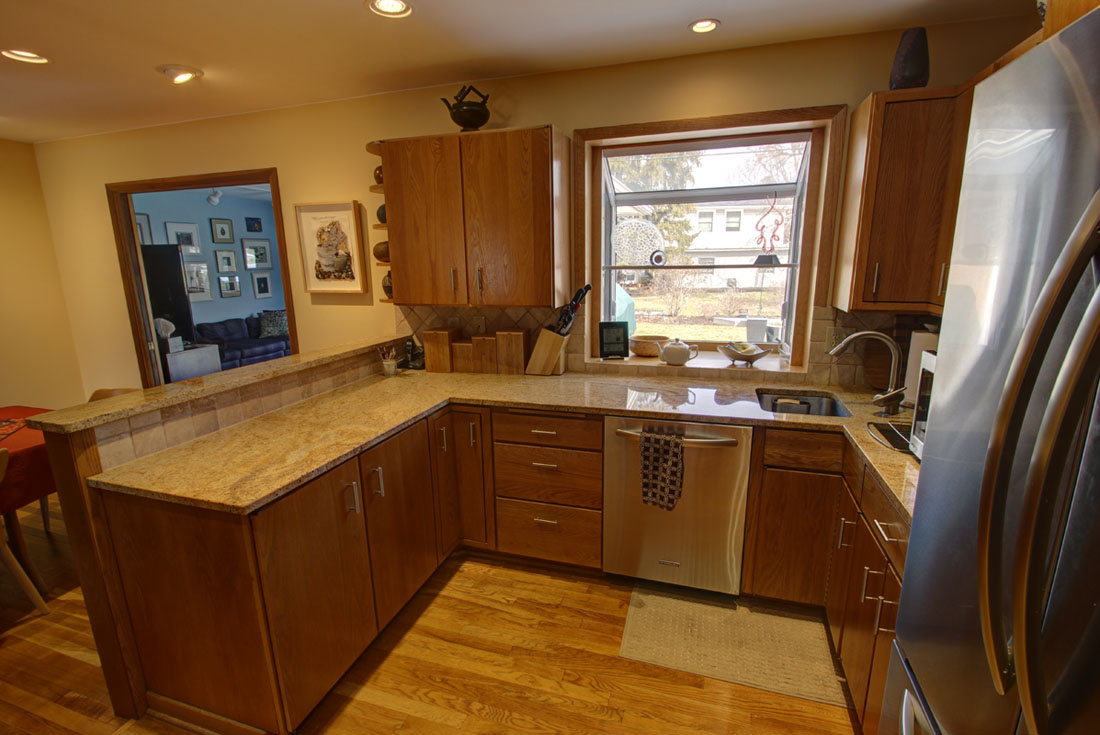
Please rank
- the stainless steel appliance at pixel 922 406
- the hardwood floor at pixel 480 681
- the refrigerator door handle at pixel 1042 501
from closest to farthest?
the refrigerator door handle at pixel 1042 501 < the stainless steel appliance at pixel 922 406 < the hardwood floor at pixel 480 681

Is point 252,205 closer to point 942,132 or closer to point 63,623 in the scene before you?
point 63,623

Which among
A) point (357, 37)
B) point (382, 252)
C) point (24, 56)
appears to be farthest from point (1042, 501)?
point (24, 56)

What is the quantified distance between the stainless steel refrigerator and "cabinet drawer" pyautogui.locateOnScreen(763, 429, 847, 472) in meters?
1.03

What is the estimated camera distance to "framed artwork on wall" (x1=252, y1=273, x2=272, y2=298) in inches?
282

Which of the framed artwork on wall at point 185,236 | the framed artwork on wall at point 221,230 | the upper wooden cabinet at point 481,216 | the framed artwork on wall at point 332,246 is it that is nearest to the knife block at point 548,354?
the upper wooden cabinet at point 481,216

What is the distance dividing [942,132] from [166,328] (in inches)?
218

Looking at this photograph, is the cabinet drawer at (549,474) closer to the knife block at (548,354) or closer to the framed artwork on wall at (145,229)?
the knife block at (548,354)

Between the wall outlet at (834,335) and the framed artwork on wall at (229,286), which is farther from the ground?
the framed artwork on wall at (229,286)

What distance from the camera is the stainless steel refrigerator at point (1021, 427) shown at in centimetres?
56

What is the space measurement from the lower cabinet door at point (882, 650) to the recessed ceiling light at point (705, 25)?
7.03 ft

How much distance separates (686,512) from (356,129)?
2.89 metres

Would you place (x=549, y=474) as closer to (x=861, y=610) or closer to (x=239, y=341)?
(x=861, y=610)

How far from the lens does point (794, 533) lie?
2.01 meters

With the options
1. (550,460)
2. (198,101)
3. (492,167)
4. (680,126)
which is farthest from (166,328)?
(680,126)
